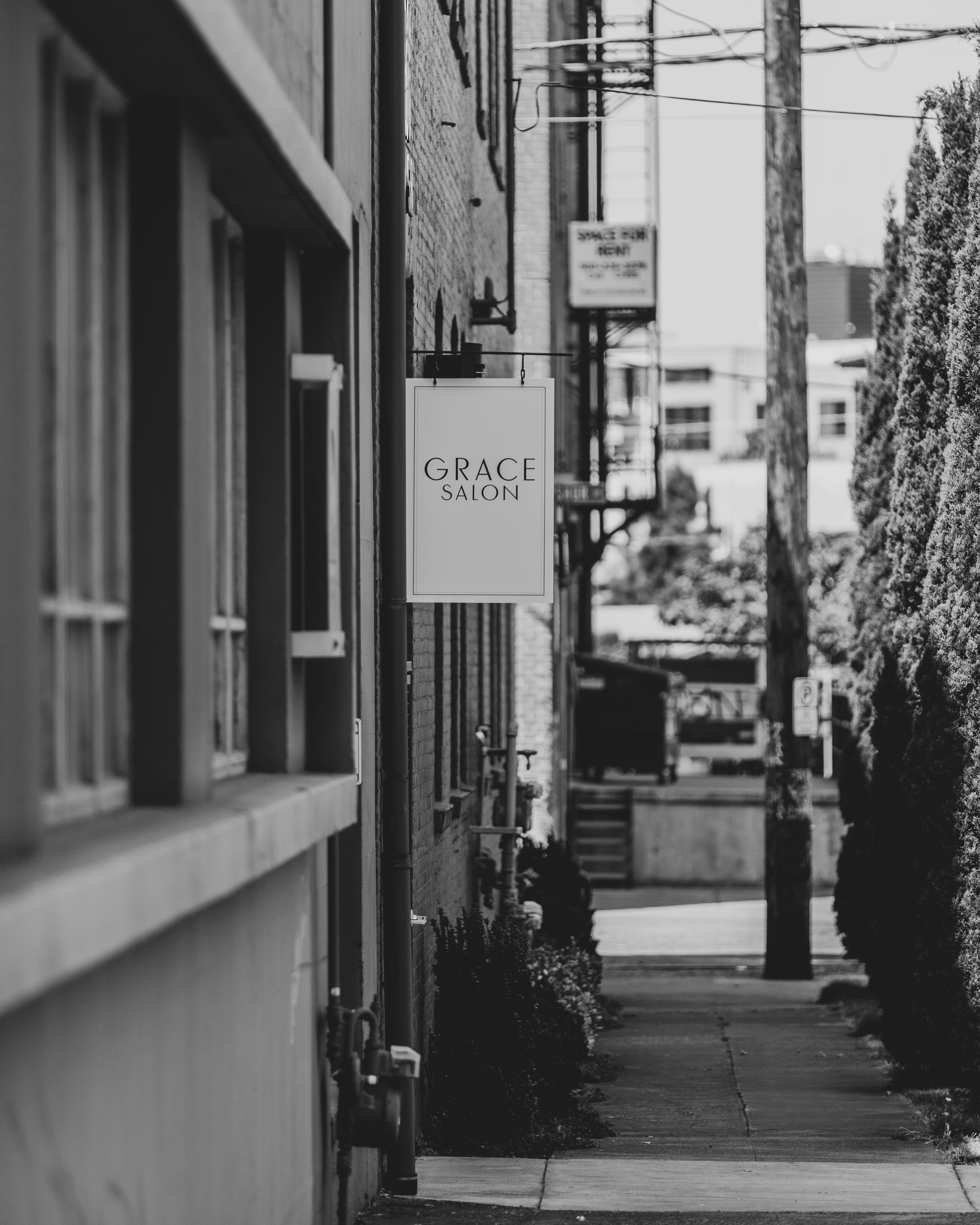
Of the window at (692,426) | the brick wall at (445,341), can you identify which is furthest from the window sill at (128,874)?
the window at (692,426)

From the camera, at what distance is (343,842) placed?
6.67m

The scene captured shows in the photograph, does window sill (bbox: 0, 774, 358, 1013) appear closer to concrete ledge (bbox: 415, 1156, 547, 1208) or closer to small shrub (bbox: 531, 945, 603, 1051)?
concrete ledge (bbox: 415, 1156, 547, 1208)

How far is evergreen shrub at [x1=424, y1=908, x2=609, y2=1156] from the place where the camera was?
8.29 metres

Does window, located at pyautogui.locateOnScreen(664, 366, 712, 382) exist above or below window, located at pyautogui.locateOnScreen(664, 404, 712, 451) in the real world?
above

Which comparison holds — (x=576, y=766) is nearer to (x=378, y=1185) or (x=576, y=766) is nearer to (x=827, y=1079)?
(x=827, y=1079)

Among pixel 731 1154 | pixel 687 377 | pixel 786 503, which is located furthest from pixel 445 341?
pixel 687 377

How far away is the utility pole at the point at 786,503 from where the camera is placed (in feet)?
49.4

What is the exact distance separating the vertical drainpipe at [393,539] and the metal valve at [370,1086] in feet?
4.59

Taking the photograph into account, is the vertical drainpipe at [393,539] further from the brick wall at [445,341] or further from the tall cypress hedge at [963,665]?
the tall cypress hedge at [963,665]

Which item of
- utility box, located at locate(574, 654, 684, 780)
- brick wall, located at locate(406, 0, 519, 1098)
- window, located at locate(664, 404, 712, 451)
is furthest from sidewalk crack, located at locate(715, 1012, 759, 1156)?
window, located at locate(664, 404, 712, 451)

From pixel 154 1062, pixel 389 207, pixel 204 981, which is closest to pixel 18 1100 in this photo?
pixel 154 1062

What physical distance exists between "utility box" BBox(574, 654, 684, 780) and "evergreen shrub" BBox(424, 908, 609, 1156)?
1696 centimetres

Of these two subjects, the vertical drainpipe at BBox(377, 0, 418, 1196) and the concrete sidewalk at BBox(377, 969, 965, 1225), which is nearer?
the concrete sidewalk at BBox(377, 969, 965, 1225)

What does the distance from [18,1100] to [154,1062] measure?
825 mm
